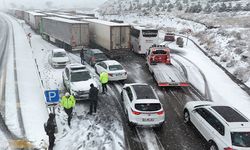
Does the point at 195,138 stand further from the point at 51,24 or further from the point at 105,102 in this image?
the point at 51,24

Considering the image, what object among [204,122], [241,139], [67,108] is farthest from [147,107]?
[241,139]

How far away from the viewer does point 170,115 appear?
15.8 meters

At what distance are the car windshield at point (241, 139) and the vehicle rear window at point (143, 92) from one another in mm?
4633

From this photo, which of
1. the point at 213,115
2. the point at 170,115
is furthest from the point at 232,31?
the point at 213,115

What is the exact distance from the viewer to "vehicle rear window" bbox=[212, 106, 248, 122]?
11.8 meters

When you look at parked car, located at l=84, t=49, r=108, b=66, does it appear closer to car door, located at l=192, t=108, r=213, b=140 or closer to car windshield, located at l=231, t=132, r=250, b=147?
car door, located at l=192, t=108, r=213, b=140

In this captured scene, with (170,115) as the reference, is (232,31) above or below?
above

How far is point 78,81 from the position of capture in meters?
18.0

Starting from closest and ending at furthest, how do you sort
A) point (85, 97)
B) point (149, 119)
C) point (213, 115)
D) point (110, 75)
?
1. point (213, 115)
2. point (149, 119)
3. point (85, 97)
4. point (110, 75)

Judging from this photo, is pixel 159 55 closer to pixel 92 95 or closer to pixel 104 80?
pixel 104 80

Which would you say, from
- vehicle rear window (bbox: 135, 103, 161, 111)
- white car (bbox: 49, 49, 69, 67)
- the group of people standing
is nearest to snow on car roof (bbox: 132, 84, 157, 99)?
vehicle rear window (bbox: 135, 103, 161, 111)

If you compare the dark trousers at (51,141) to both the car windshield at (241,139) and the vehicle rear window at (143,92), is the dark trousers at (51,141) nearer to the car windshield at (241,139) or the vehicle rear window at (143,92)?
the vehicle rear window at (143,92)

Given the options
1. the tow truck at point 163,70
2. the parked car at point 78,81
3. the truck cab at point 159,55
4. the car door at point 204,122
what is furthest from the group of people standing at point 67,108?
the truck cab at point 159,55

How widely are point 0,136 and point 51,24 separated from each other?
28.9m
